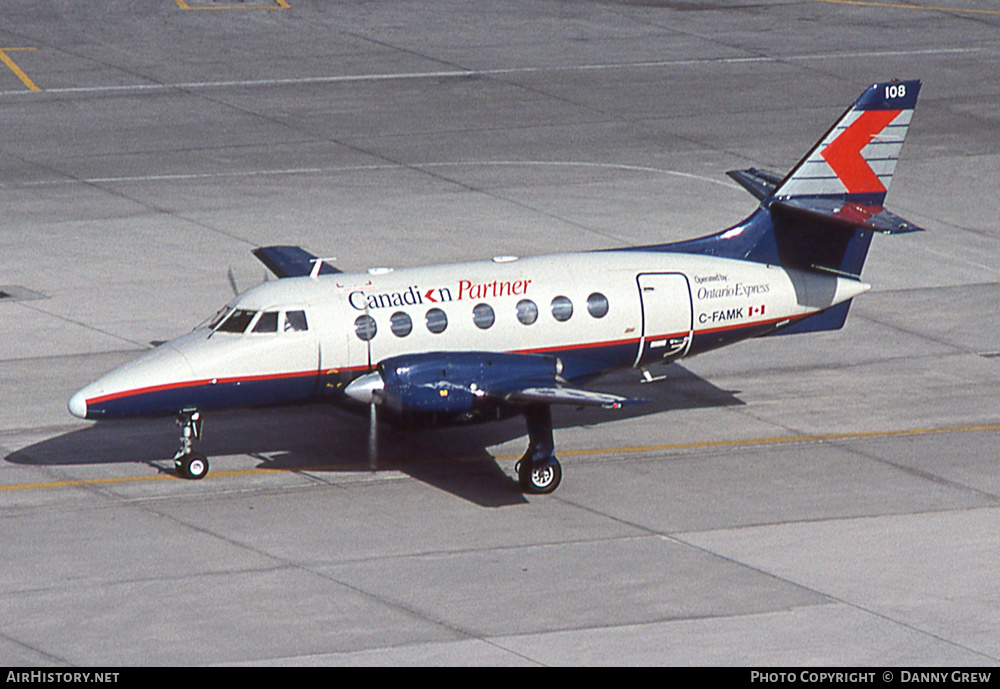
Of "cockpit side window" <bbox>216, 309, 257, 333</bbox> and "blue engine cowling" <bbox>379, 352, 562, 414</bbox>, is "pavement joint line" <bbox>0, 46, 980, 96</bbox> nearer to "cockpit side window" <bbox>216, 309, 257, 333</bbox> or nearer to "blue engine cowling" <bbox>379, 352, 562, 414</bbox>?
"cockpit side window" <bbox>216, 309, 257, 333</bbox>

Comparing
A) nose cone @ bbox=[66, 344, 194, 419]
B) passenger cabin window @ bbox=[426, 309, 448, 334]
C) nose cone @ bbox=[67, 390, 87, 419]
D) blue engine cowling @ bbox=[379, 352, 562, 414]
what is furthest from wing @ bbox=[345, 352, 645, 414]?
nose cone @ bbox=[67, 390, 87, 419]

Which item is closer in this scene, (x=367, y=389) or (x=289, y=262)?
(x=367, y=389)

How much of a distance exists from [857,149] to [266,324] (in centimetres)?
1189

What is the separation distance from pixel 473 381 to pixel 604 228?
17048 millimetres

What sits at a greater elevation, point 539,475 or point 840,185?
point 840,185

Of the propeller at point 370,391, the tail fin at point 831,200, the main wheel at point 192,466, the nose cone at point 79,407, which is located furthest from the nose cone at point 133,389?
the tail fin at point 831,200

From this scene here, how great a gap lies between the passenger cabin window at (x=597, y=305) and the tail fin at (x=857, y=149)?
4636 mm

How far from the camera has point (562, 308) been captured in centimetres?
2805

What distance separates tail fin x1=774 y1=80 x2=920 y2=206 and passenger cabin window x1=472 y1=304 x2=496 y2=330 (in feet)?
21.7

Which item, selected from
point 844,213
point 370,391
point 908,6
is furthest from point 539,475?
point 908,6

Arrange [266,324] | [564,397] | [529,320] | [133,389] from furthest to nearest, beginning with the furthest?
[529,320] → [266,324] → [133,389] → [564,397]

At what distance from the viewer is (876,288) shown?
126 ft

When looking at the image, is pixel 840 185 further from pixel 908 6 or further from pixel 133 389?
pixel 908 6

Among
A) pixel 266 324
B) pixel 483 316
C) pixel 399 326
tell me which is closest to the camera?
pixel 266 324
